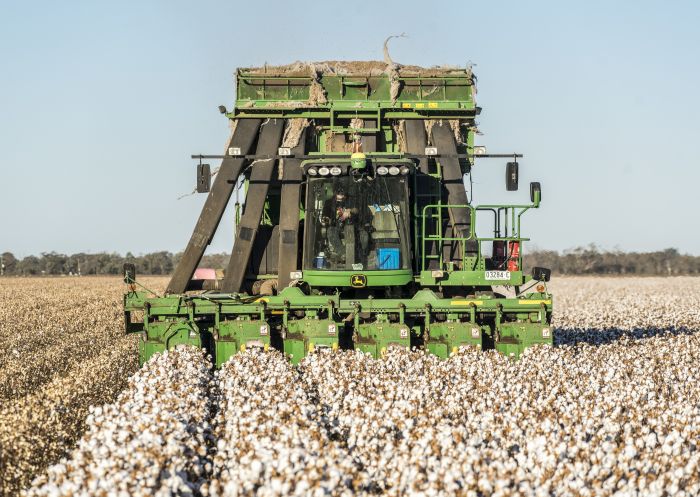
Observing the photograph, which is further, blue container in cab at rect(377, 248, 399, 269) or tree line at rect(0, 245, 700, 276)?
tree line at rect(0, 245, 700, 276)

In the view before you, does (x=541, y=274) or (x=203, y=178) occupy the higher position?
(x=203, y=178)

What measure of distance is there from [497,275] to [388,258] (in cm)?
160

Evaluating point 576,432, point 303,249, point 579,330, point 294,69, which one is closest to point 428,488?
point 576,432

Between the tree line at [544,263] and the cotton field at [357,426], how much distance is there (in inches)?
2523

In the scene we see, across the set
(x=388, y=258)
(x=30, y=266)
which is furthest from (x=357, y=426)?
(x=30, y=266)

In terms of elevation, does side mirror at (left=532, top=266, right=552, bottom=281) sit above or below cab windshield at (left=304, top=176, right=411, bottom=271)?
below

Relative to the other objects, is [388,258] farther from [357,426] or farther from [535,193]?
[357,426]

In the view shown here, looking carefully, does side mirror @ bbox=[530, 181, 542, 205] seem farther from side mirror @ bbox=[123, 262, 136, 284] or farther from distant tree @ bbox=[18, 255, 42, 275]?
distant tree @ bbox=[18, 255, 42, 275]

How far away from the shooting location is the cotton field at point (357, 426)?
6.92 m

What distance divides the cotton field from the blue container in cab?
140 centimetres

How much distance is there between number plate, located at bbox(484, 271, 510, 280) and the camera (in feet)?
46.1

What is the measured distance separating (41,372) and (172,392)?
5224 mm

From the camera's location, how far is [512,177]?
1434 cm

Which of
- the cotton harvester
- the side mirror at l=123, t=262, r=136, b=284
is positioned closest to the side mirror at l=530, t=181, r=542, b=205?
the cotton harvester
